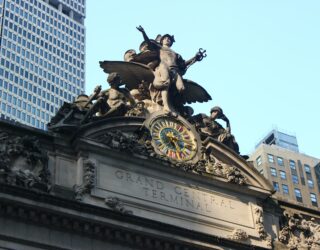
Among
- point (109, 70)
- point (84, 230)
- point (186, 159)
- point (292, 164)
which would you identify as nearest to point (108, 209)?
point (84, 230)

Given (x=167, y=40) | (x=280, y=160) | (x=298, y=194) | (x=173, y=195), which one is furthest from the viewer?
(x=280, y=160)

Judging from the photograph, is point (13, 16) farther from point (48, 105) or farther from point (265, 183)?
point (265, 183)

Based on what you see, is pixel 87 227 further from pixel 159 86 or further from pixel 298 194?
pixel 298 194

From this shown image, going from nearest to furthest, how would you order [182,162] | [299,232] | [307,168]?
[182,162], [299,232], [307,168]

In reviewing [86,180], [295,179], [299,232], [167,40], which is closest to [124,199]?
[86,180]

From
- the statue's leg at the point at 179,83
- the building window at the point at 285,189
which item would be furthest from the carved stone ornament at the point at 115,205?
the building window at the point at 285,189

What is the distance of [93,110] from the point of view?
31719mm

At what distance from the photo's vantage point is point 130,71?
3528 centimetres

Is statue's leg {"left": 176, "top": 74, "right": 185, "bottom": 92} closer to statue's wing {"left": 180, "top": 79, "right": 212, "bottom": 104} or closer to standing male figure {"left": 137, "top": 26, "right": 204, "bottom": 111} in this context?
standing male figure {"left": 137, "top": 26, "right": 204, "bottom": 111}

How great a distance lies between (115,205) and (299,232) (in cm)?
972

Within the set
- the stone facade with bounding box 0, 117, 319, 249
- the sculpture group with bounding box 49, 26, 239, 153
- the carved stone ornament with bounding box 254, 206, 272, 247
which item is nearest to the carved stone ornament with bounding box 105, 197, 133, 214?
the stone facade with bounding box 0, 117, 319, 249

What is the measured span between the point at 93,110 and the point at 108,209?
473cm

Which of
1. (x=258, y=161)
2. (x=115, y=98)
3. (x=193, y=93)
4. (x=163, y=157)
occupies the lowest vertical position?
(x=163, y=157)

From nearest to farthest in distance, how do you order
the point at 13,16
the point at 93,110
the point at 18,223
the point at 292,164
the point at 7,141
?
the point at 18,223 < the point at 7,141 < the point at 93,110 < the point at 292,164 < the point at 13,16
